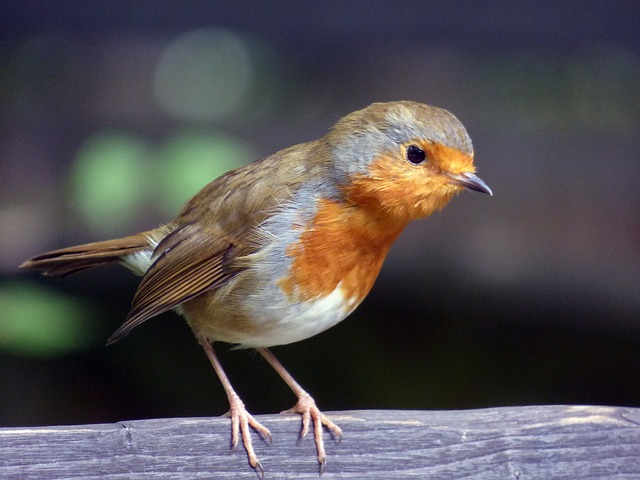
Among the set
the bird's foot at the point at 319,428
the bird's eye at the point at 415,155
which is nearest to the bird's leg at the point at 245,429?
the bird's foot at the point at 319,428

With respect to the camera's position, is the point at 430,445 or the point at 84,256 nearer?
the point at 430,445

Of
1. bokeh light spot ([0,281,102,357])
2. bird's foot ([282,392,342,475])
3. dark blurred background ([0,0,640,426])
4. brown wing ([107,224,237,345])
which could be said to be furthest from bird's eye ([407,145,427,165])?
bokeh light spot ([0,281,102,357])

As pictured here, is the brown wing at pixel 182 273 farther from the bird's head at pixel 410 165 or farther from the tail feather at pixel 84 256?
the bird's head at pixel 410 165

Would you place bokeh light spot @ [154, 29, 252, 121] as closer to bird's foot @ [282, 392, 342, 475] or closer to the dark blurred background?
the dark blurred background

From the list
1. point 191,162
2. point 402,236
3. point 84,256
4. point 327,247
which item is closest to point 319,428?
point 327,247

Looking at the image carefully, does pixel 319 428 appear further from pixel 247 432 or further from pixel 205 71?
pixel 205 71

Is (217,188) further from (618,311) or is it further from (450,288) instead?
(618,311)

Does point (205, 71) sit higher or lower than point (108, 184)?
higher
